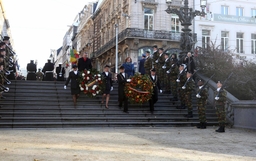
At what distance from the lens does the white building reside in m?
41.4

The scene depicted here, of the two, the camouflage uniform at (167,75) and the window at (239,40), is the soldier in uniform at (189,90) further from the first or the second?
the window at (239,40)

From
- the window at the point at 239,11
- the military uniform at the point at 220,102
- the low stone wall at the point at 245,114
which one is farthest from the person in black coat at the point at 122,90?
the window at the point at 239,11

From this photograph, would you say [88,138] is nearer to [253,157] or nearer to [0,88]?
[253,157]

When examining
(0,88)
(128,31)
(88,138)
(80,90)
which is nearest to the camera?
(88,138)

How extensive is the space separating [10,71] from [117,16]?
2954 cm

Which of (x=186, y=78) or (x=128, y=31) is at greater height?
(x=128, y=31)

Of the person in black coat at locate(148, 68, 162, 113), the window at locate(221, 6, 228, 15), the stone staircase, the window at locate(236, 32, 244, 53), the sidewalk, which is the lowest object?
the sidewalk

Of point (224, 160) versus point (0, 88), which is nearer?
point (224, 160)

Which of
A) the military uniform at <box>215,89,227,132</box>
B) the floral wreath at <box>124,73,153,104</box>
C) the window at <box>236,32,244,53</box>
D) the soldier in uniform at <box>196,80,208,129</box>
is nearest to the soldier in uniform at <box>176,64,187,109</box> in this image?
the floral wreath at <box>124,73,153,104</box>

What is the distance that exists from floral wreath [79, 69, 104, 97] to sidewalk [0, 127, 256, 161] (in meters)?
3.38

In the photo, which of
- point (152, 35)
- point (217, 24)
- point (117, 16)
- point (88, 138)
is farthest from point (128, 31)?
point (88, 138)

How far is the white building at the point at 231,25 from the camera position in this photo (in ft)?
136

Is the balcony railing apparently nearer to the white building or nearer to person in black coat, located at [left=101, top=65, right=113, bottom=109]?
the white building

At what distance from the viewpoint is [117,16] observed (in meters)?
45.1
